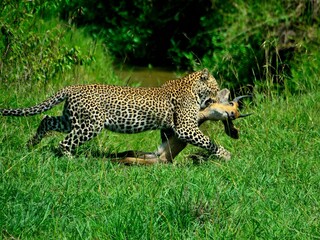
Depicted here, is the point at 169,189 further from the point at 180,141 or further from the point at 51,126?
the point at 51,126

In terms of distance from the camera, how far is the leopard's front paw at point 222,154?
9188mm

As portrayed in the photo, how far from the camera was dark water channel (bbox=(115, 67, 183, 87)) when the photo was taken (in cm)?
1577

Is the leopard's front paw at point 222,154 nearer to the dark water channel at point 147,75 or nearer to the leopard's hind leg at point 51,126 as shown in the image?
the leopard's hind leg at point 51,126

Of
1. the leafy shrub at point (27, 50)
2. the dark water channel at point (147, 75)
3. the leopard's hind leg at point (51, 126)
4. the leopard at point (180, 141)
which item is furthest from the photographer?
the dark water channel at point (147, 75)

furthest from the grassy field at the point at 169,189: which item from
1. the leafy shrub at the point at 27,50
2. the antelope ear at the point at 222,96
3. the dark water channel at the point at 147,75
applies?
the dark water channel at the point at 147,75

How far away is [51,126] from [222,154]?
181 cm

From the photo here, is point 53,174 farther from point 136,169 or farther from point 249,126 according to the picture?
point 249,126

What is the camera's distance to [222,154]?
9273mm

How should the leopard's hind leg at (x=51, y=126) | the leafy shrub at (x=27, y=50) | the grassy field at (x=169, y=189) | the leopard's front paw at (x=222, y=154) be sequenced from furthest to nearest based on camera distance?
the leafy shrub at (x=27, y=50) → the leopard's hind leg at (x=51, y=126) → the leopard's front paw at (x=222, y=154) → the grassy field at (x=169, y=189)

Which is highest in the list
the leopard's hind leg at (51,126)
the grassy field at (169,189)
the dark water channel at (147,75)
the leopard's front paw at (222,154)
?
the grassy field at (169,189)

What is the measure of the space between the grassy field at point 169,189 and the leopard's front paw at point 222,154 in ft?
0.28

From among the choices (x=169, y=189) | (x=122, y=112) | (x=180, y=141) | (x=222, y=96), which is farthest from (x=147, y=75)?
(x=169, y=189)

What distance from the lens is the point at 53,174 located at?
7965 mm

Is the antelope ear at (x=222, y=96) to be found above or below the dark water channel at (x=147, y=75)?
above
